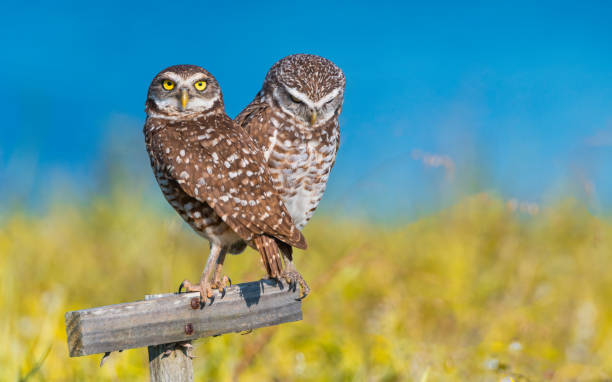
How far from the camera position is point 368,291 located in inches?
242

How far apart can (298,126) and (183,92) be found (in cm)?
55

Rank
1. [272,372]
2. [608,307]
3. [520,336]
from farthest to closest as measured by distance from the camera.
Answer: [608,307]
[520,336]
[272,372]

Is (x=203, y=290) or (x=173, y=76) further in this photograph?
(x=173, y=76)

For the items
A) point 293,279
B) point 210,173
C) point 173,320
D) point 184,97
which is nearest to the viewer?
point 173,320

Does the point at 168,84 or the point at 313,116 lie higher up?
the point at 168,84

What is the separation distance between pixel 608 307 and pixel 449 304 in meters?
2.23

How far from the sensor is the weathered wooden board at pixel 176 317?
2.11 meters

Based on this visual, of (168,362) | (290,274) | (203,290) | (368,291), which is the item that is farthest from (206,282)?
(368,291)

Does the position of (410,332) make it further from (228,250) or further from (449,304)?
(228,250)

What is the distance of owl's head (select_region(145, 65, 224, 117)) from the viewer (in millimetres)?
2617

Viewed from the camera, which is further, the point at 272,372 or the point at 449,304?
the point at 449,304

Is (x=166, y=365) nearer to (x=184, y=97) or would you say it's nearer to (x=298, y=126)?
(x=184, y=97)

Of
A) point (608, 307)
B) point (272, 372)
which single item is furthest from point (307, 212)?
point (608, 307)

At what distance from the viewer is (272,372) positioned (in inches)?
171
